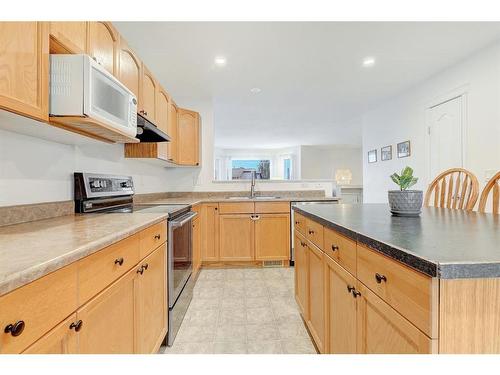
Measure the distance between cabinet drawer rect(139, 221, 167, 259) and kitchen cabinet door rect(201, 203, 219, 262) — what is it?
161 cm

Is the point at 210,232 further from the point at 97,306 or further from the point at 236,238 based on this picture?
the point at 97,306

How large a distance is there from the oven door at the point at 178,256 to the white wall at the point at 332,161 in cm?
770

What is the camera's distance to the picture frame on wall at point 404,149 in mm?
3859

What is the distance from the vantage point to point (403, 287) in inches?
27.4

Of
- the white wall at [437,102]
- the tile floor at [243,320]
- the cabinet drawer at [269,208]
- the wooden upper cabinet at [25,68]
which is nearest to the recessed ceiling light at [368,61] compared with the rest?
the white wall at [437,102]

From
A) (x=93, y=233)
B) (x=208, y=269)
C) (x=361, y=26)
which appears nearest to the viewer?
(x=93, y=233)

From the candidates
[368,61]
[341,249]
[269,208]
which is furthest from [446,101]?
[341,249]

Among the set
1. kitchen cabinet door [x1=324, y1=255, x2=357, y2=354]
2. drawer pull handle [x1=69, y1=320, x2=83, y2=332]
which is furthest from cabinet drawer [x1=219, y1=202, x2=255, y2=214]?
drawer pull handle [x1=69, y1=320, x2=83, y2=332]

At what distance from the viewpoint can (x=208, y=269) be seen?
3.33 m

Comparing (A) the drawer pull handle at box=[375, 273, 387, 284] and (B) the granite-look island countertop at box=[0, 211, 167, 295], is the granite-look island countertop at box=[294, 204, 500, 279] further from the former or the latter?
(B) the granite-look island countertop at box=[0, 211, 167, 295]

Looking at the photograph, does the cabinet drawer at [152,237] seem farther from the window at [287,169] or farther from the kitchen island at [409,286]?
the window at [287,169]
